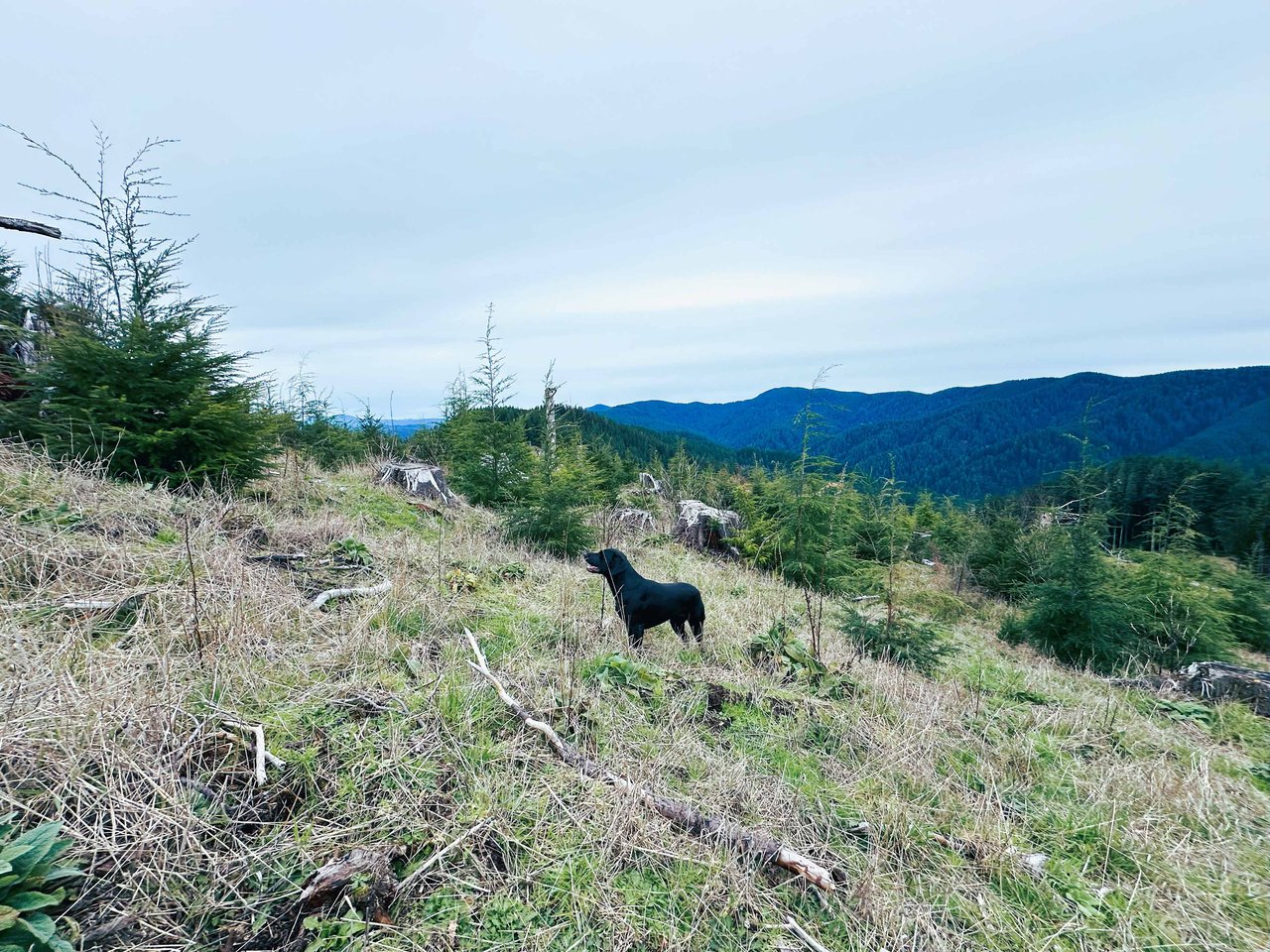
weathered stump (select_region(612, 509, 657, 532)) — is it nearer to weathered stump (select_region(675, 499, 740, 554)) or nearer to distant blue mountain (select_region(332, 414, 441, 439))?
weathered stump (select_region(675, 499, 740, 554))

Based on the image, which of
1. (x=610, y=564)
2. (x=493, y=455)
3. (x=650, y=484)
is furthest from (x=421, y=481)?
(x=650, y=484)

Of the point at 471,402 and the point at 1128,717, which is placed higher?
the point at 471,402

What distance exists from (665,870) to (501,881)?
673 millimetres

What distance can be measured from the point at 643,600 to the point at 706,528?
24.7 ft

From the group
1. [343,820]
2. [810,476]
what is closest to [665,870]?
[343,820]

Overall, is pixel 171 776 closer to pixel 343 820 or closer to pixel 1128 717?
pixel 343 820

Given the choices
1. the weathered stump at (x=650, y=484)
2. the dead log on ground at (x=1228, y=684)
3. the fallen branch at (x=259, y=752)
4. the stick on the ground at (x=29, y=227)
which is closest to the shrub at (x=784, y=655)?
the fallen branch at (x=259, y=752)

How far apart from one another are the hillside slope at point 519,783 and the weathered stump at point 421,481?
16.8 ft

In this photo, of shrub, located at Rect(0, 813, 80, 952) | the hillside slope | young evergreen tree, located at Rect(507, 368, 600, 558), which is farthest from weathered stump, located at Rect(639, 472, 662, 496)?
shrub, located at Rect(0, 813, 80, 952)

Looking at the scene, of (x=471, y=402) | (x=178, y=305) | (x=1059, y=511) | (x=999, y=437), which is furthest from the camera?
(x=999, y=437)

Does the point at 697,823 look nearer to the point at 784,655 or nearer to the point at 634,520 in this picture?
the point at 784,655

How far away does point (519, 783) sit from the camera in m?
2.53

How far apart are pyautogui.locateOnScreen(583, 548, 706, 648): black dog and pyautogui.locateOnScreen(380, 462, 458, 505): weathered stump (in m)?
5.57

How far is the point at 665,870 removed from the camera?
2230 mm
